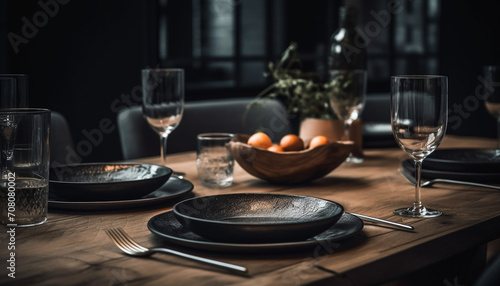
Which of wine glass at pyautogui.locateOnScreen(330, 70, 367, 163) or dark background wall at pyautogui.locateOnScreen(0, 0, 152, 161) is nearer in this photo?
wine glass at pyautogui.locateOnScreen(330, 70, 367, 163)

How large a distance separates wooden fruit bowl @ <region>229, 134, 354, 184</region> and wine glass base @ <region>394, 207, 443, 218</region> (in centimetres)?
28

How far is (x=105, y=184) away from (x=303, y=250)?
1.37 feet

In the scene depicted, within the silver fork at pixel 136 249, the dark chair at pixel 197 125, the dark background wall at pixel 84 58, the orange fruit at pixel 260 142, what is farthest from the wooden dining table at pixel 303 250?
the dark background wall at pixel 84 58

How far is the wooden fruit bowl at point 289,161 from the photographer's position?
1.35 meters

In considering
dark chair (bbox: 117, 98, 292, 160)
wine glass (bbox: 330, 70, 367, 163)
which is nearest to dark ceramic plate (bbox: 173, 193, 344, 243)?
wine glass (bbox: 330, 70, 367, 163)

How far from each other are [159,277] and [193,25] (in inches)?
110

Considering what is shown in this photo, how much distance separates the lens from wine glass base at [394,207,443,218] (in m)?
1.09

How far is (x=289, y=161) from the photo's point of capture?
4.43ft

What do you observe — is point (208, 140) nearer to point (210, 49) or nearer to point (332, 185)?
point (332, 185)

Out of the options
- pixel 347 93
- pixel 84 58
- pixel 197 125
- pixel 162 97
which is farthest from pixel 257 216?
pixel 84 58

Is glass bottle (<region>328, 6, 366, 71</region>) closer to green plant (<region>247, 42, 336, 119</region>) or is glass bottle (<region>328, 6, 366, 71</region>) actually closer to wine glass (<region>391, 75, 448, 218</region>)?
green plant (<region>247, 42, 336, 119</region>)

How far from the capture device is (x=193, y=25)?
3.40 metres

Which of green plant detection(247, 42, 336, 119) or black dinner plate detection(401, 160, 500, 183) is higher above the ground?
green plant detection(247, 42, 336, 119)

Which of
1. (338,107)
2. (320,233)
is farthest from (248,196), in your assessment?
(338,107)
